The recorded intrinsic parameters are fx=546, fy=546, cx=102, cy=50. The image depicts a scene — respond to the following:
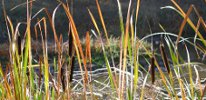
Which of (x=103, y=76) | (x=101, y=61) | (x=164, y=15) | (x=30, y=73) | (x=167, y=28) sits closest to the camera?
(x=30, y=73)

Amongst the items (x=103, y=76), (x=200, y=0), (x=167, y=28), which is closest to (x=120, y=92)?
(x=103, y=76)

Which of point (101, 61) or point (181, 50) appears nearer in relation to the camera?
point (101, 61)

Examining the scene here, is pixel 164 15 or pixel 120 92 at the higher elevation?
pixel 120 92

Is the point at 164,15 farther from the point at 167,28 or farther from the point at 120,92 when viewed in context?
the point at 120,92

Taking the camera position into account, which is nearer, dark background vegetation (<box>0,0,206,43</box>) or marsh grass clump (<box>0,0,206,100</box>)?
marsh grass clump (<box>0,0,206,100</box>)

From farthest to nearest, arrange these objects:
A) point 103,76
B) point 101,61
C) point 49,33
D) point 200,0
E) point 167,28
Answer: point 200,0 → point 167,28 → point 49,33 → point 101,61 → point 103,76

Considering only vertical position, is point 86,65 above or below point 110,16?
above

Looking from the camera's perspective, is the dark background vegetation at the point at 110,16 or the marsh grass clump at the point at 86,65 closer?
the marsh grass clump at the point at 86,65

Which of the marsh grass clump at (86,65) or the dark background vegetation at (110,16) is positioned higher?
the marsh grass clump at (86,65)

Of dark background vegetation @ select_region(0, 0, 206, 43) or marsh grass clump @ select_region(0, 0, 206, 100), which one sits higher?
marsh grass clump @ select_region(0, 0, 206, 100)

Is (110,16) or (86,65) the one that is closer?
(86,65)
